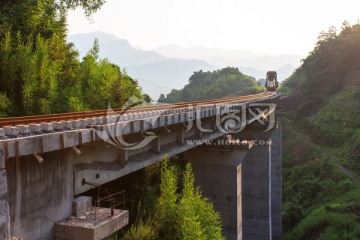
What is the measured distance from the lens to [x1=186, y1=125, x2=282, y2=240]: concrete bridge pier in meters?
21.0

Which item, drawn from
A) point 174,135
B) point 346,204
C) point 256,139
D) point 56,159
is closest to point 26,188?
point 56,159

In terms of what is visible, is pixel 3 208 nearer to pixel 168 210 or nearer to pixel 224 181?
pixel 168 210

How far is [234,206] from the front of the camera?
2078cm

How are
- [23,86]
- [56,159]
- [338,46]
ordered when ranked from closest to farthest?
[56,159], [23,86], [338,46]

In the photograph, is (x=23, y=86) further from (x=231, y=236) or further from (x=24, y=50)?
(x=231, y=236)

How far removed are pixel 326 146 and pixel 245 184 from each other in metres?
27.0

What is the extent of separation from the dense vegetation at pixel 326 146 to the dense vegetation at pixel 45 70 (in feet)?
66.2

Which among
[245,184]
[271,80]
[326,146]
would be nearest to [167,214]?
[245,184]

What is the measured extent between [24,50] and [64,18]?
24.6 feet

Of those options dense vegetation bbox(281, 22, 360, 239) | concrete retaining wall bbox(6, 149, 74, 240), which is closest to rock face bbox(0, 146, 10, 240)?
concrete retaining wall bbox(6, 149, 74, 240)

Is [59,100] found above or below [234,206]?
above

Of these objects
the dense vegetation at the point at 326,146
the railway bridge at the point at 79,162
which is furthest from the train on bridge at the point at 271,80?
the railway bridge at the point at 79,162

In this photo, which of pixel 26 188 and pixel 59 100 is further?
pixel 59 100

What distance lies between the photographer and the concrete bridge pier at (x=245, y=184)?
2095 cm
